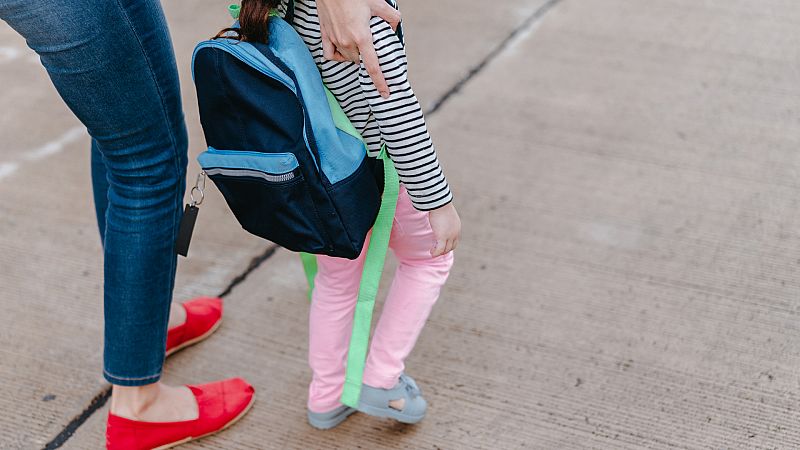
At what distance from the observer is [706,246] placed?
297cm

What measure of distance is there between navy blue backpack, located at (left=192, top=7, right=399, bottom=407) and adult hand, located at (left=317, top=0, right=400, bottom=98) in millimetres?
98

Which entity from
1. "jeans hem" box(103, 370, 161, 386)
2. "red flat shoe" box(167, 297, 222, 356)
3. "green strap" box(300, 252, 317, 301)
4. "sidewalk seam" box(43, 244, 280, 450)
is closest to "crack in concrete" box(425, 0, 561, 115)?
"red flat shoe" box(167, 297, 222, 356)

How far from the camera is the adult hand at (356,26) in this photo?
1.61m

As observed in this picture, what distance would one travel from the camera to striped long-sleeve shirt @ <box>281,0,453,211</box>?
1655mm

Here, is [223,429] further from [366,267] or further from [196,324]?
[366,267]

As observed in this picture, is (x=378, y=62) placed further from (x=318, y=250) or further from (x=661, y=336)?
(x=661, y=336)

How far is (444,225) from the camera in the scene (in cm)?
185

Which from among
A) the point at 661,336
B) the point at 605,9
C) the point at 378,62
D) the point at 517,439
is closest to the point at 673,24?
the point at 605,9

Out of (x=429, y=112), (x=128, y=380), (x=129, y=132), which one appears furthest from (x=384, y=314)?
(x=429, y=112)

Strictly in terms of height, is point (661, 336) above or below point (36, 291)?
below

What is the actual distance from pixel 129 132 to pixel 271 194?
0.38 metres

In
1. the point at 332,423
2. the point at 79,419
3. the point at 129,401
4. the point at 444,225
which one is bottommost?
the point at 332,423

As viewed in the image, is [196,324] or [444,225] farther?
[196,324]

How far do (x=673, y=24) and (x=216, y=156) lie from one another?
358cm
